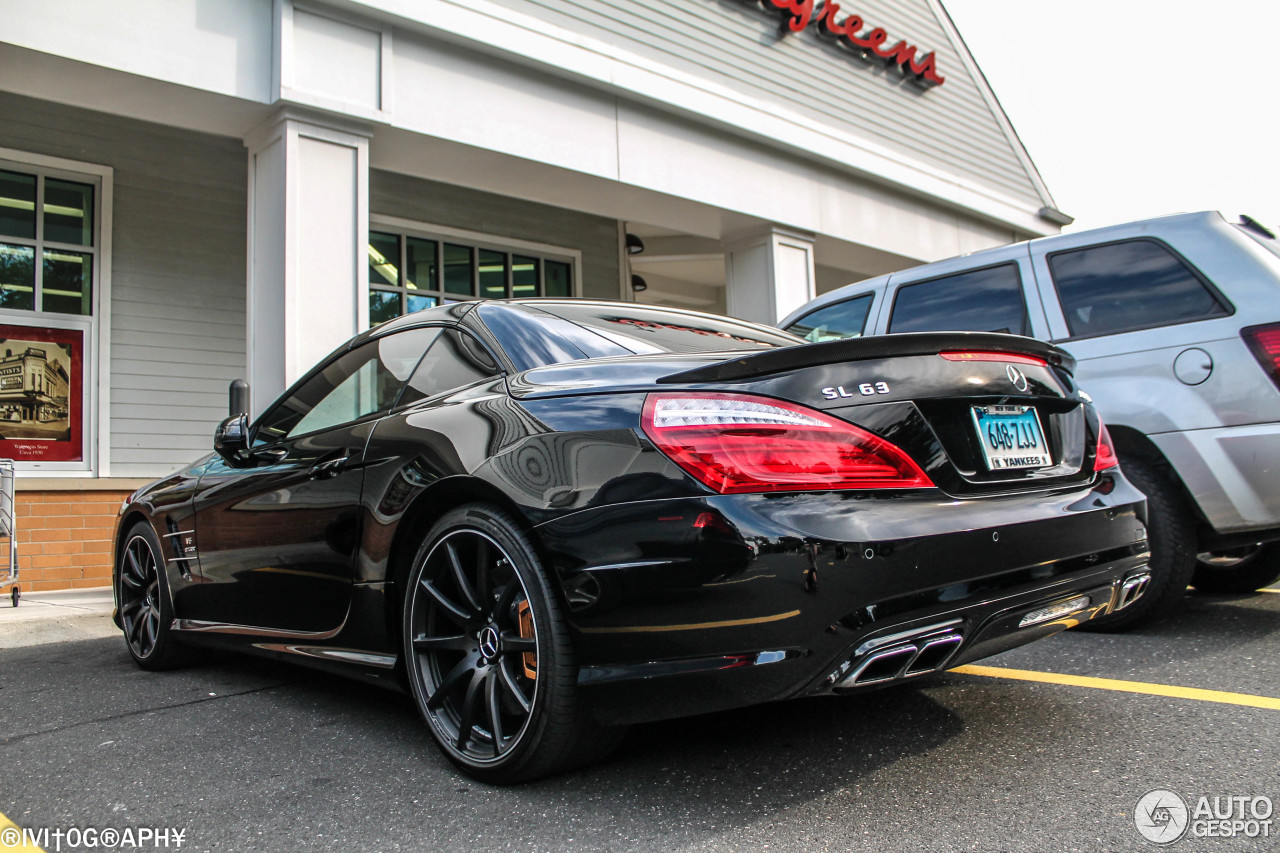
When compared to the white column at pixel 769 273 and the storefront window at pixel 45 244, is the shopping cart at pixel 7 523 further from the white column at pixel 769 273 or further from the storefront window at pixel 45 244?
the white column at pixel 769 273

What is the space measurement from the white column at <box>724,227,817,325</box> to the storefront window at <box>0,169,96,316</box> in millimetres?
6251

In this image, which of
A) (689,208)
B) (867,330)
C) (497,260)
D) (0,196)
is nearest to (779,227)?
(689,208)

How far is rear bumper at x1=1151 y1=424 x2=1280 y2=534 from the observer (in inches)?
139

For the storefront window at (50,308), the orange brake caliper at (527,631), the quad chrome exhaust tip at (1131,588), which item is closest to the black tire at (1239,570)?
the quad chrome exhaust tip at (1131,588)

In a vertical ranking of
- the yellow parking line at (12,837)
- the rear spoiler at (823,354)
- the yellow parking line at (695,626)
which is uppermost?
the rear spoiler at (823,354)

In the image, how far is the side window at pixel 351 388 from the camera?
10.1 feet

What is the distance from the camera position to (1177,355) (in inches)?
149

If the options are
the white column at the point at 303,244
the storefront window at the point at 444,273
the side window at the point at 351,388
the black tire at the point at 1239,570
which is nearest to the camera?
the side window at the point at 351,388

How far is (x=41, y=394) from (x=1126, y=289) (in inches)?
320

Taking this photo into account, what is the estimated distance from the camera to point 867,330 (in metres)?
5.09

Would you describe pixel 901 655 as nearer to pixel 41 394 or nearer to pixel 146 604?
pixel 146 604

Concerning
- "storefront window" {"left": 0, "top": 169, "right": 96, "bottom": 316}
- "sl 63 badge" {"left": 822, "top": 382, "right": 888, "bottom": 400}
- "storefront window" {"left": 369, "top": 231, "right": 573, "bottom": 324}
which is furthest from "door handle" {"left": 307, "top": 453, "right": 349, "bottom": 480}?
"storefront window" {"left": 369, "top": 231, "right": 573, "bottom": 324}

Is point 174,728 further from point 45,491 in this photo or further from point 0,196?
point 0,196

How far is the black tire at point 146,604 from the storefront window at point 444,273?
17.8 ft
